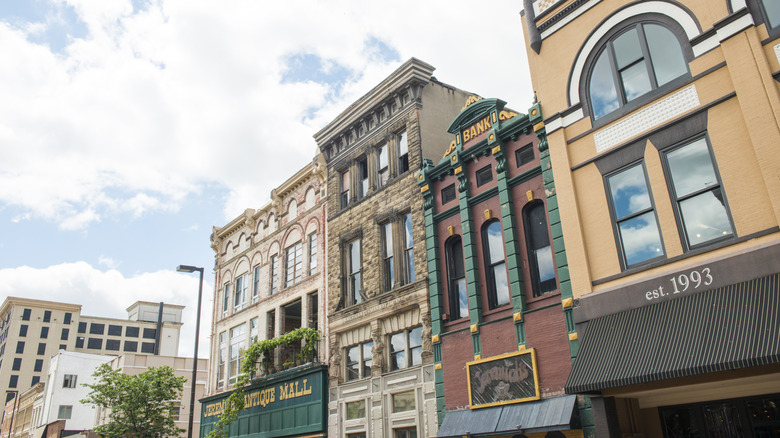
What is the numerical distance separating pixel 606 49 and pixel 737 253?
641 centimetres

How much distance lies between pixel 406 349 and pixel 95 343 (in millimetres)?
101244

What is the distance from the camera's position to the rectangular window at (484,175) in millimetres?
19528

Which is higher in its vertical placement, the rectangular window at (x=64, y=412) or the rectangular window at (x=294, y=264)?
the rectangular window at (x=294, y=264)

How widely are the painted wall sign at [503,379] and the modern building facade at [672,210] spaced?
75.4 inches

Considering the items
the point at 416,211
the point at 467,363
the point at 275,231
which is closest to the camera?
the point at 467,363

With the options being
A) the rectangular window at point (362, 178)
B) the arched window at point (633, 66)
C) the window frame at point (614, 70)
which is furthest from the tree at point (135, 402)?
the arched window at point (633, 66)

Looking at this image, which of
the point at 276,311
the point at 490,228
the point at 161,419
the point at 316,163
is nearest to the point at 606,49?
the point at 490,228

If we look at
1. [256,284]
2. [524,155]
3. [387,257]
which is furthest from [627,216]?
[256,284]

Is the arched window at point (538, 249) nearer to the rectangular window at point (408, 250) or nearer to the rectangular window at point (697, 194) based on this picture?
the rectangular window at point (697, 194)

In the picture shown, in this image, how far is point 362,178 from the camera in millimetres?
26328

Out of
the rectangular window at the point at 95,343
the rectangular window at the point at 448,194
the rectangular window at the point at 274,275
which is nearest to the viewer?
the rectangular window at the point at 448,194

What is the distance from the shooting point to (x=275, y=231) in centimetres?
3173

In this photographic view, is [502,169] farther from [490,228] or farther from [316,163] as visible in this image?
[316,163]

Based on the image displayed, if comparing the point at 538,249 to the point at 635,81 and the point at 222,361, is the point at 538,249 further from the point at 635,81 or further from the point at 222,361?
the point at 222,361
